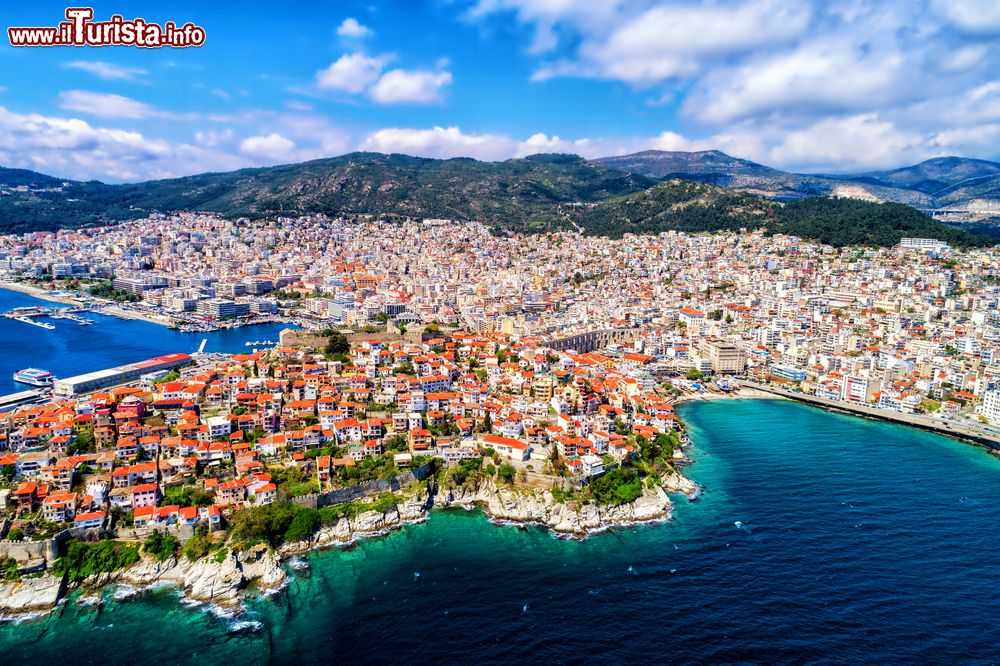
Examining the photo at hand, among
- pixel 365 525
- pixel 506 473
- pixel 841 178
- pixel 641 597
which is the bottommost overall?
pixel 641 597

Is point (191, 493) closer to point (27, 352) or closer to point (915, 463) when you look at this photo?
point (915, 463)

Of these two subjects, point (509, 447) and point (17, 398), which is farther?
point (17, 398)

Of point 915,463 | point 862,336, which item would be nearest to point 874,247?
point 862,336

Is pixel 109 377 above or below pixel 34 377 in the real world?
above

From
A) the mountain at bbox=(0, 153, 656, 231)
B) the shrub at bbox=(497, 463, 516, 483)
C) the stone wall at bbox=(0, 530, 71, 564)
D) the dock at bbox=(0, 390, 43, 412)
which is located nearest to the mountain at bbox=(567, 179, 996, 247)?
the mountain at bbox=(0, 153, 656, 231)

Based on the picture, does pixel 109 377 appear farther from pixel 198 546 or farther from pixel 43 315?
pixel 43 315

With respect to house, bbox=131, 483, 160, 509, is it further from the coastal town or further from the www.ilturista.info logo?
the www.ilturista.info logo

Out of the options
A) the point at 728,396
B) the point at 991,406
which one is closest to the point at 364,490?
the point at 728,396
